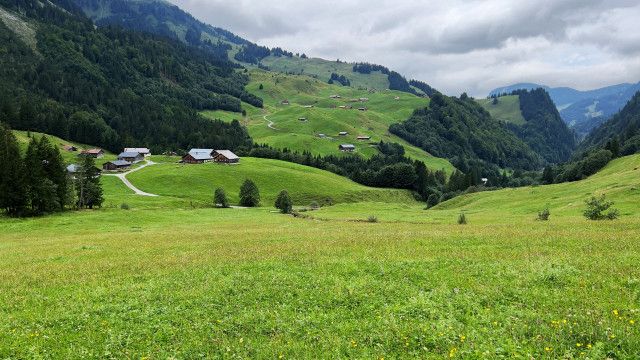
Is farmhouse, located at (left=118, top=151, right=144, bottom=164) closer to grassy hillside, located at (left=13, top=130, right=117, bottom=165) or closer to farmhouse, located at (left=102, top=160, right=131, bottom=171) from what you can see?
grassy hillside, located at (left=13, top=130, right=117, bottom=165)

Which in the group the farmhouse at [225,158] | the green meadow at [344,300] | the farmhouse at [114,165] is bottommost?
the green meadow at [344,300]

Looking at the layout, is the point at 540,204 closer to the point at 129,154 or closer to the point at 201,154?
the point at 201,154

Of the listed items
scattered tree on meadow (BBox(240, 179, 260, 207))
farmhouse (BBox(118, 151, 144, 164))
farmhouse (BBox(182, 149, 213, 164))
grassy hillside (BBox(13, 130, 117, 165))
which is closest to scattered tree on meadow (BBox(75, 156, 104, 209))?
scattered tree on meadow (BBox(240, 179, 260, 207))

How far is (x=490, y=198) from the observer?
314ft

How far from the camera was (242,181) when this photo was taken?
150500 millimetres

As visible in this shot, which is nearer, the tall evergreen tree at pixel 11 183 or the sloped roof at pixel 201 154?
the tall evergreen tree at pixel 11 183

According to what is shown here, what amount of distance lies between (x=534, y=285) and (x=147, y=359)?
12721 mm

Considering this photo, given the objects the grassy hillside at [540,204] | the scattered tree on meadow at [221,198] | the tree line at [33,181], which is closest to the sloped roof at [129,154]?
the scattered tree on meadow at [221,198]

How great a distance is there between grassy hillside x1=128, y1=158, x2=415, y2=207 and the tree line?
4361 centimetres

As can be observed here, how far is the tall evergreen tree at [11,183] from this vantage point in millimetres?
69625

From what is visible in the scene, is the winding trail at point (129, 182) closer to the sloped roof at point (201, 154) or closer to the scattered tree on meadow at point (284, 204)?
the sloped roof at point (201, 154)

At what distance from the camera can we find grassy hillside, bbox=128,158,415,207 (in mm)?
134750

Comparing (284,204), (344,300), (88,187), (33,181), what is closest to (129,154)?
(88,187)

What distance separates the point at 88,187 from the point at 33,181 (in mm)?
17049
